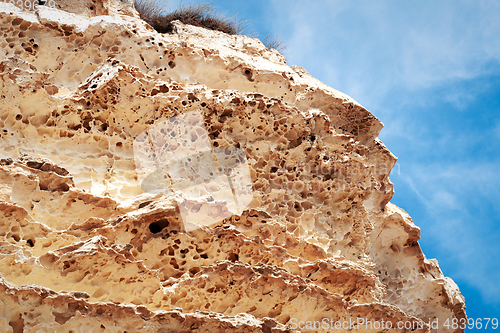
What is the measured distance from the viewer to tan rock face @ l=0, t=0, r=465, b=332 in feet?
14.7

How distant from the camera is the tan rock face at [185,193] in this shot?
177 inches

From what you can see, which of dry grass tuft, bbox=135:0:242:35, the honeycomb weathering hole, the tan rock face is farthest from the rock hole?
dry grass tuft, bbox=135:0:242:35

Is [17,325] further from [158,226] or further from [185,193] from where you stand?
[185,193]

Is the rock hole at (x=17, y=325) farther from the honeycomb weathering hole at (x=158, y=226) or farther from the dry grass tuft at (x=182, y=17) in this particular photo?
the dry grass tuft at (x=182, y=17)

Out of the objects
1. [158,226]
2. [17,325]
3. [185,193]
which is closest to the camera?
[17,325]

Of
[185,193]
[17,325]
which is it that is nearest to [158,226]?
[185,193]

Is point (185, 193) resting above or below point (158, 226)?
above

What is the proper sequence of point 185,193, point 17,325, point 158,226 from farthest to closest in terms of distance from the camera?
point 185,193 → point 158,226 → point 17,325

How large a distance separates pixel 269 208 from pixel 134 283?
2.13 m

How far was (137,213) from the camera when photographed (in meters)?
5.05

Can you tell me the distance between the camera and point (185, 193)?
5641 millimetres

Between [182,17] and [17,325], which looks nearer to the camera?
[17,325]

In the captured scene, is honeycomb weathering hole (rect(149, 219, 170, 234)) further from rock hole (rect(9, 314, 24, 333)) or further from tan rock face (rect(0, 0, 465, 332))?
rock hole (rect(9, 314, 24, 333))

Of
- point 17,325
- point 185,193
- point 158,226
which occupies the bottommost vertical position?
point 17,325
